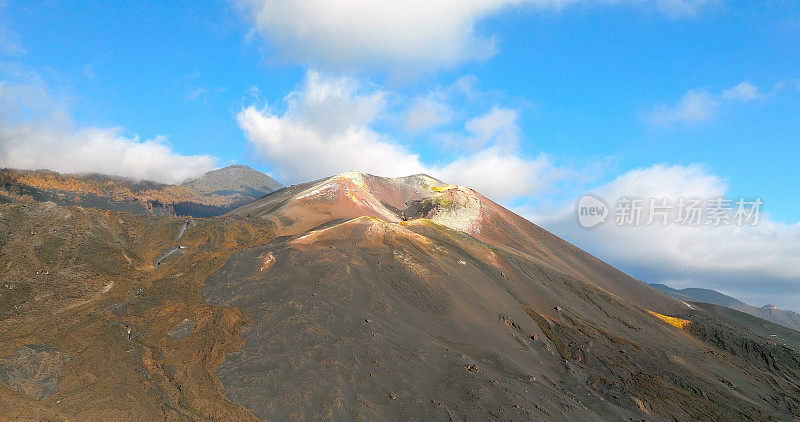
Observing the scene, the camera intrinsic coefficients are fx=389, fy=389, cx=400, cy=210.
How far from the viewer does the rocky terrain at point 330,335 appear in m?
18.2

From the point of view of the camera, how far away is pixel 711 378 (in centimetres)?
2980

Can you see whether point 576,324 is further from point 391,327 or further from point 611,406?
point 391,327

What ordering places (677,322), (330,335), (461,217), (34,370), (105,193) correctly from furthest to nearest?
(105,193)
(461,217)
(677,322)
(330,335)
(34,370)

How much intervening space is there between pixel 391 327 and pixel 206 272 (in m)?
16.2

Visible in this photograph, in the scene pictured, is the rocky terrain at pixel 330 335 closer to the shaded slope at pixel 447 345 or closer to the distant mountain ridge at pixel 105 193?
the shaded slope at pixel 447 345

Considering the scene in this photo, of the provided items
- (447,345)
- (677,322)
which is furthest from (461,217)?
(447,345)

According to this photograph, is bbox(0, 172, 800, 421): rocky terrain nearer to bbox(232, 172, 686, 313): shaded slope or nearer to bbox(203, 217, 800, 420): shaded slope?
bbox(203, 217, 800, 420): shaded slope

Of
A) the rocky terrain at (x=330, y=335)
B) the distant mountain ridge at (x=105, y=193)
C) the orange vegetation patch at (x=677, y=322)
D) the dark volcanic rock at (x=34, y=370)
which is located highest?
the distant mountain ridge at (x=105, y=193)

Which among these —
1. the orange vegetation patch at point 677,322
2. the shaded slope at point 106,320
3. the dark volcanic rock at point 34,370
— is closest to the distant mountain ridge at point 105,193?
the shaded slope at point 106,320

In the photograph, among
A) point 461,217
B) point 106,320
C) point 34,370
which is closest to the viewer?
point 34,370

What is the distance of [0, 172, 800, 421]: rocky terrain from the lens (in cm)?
1822

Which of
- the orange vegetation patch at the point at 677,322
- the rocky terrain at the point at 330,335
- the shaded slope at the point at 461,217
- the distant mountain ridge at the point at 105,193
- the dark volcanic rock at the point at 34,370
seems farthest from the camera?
the distant mountain ridge at the point at 105,193

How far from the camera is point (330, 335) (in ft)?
76.7

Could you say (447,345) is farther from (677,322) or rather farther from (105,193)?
(105,193)
